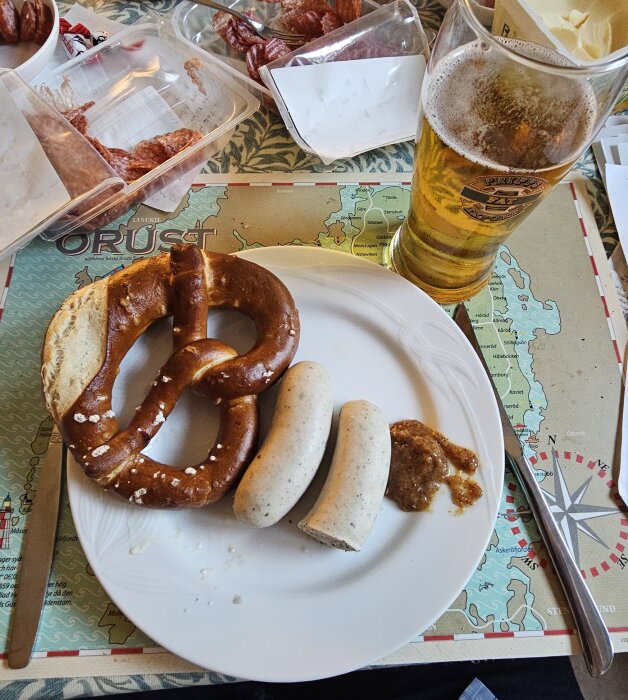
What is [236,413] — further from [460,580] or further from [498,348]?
[498,348]

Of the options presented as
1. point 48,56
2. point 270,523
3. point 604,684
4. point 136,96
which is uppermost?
point 48,56


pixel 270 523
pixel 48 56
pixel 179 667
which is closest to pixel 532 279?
pixel 270 523

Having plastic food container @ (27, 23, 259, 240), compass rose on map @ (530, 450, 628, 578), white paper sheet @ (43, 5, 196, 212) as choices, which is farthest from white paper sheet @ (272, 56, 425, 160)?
compass rose on map @ (530, 450, 628, 578)

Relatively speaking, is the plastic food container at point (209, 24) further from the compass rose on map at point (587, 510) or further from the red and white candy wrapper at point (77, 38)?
the compass rose on map at point (587, 510)

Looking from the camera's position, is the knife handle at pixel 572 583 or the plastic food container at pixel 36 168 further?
the plastic food container at pixel 36 168

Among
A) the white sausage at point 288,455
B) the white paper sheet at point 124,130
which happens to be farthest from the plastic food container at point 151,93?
the white sausage at point 288,455

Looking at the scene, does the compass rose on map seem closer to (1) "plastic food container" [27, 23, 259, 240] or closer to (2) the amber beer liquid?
(2) the amber beer liquid
